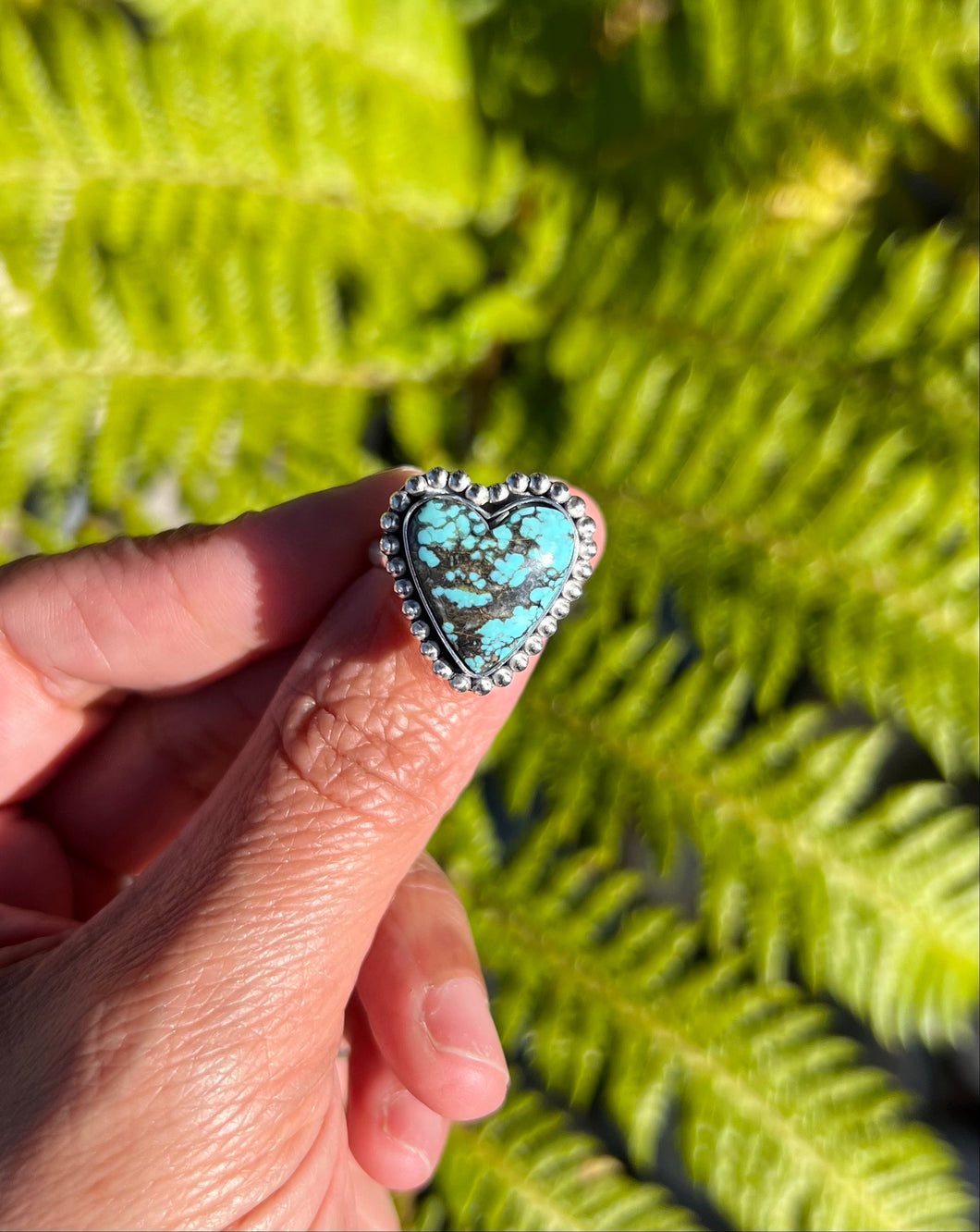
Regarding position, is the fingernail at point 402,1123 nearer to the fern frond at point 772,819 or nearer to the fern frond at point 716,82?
the fern frond at point 772,819

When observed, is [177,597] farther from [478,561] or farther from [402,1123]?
[402,1123]

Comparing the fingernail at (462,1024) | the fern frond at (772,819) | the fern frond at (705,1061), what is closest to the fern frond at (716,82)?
the fern frond at (772,819)

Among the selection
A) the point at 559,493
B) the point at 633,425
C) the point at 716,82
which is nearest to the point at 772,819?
the point at 633,425

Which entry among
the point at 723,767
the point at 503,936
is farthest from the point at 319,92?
the point at 503,936

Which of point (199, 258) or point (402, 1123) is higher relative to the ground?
point (199, 258)

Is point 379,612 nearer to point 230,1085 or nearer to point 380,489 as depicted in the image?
point 380,489

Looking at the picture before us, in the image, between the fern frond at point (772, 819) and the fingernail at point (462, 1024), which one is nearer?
the fingernail at point (462, 1024)

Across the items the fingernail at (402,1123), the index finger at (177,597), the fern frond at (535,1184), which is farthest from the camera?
the fern frond at (535,1184)
